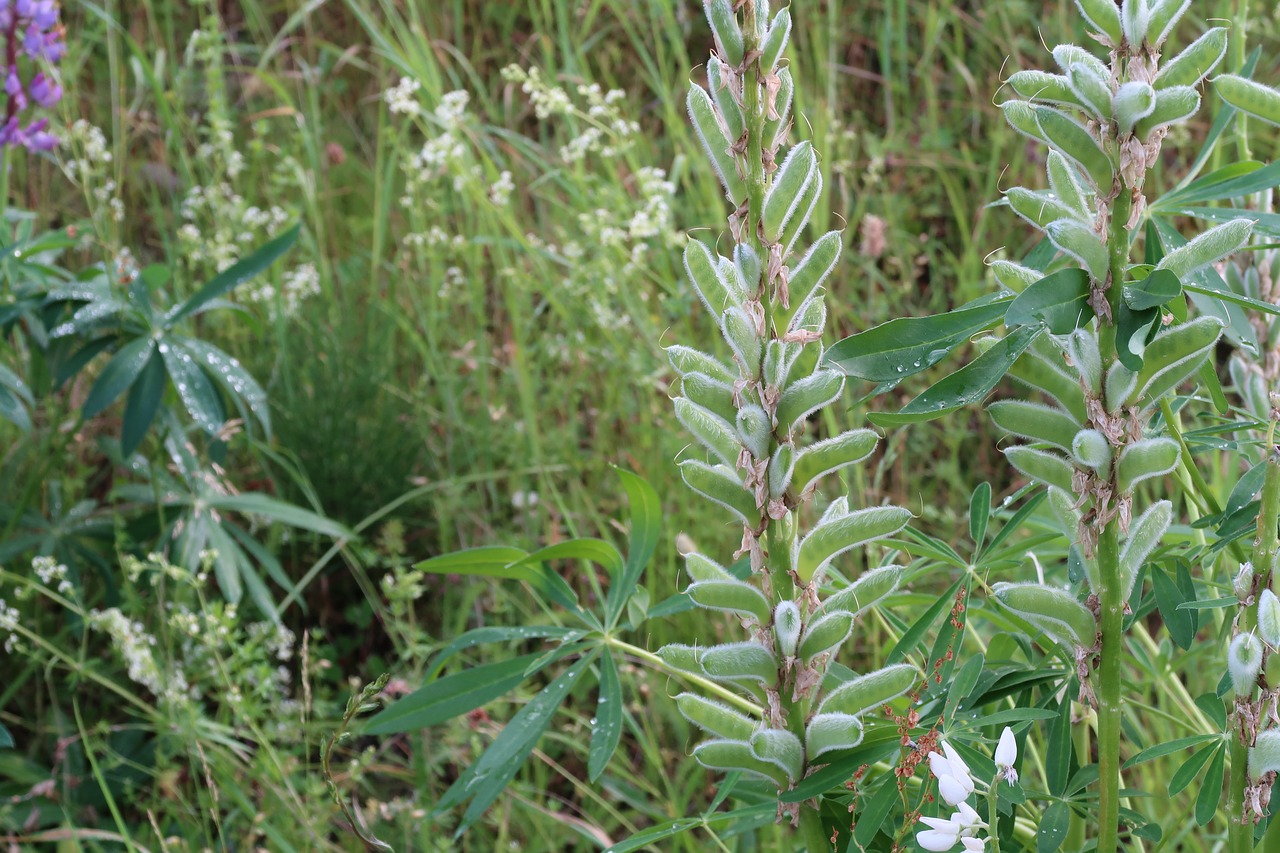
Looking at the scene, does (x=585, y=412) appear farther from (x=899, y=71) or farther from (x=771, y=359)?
(x=771, y=359)

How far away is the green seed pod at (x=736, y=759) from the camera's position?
88 centimetres

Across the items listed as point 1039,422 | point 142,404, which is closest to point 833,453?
point 1039,422

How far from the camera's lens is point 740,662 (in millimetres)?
835

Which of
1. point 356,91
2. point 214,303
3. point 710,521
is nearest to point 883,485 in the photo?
point 710,521

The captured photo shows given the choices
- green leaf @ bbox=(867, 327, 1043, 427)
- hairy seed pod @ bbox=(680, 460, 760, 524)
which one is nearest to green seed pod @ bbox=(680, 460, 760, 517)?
hairy seed pod @ bbox=(680, 460, 760, 524)

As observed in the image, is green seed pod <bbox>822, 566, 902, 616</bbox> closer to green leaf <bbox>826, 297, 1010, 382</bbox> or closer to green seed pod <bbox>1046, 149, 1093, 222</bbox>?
green leaf <bbox>826, 297, 1010, 382</bbox>

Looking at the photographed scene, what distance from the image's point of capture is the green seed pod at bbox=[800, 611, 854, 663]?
0.82 m

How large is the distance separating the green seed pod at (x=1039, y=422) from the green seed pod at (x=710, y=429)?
0.61 feet

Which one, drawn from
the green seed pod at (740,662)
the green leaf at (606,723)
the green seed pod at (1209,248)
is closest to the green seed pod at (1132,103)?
the green seed pod at (1209,248)

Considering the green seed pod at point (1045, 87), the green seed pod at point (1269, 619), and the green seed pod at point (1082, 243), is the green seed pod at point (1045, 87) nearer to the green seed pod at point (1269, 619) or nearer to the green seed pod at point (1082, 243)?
the green seed pod at point (1082, 243)

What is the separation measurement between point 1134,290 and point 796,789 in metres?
0.43

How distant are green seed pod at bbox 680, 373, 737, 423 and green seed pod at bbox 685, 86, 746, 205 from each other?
13 centimetres

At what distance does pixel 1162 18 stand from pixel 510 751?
2.86 feet

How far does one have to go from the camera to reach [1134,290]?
30.2 inches
